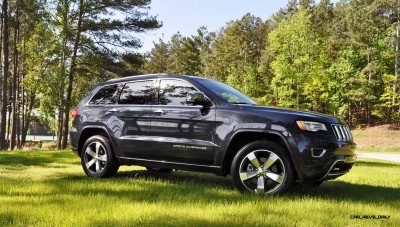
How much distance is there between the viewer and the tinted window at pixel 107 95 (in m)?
7.06

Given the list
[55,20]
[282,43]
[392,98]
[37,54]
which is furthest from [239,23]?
[55,20]

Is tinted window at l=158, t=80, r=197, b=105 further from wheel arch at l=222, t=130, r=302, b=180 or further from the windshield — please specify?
wheel arch at l=222, t=130, r=302, b=180

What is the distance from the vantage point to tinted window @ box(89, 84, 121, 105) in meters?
7.06

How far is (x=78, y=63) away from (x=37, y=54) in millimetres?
7207

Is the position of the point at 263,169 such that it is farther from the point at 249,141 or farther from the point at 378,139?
the point at 378,139

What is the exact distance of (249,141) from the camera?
5.67 meters

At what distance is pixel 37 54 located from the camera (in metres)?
28.7

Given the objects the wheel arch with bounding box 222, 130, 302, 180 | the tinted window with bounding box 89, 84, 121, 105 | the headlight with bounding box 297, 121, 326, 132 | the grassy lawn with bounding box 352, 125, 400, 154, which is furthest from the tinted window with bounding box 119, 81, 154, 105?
the grassy lawn with bounding box 352, 125, 400, 154

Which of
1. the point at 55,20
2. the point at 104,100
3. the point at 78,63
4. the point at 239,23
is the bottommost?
the point at 104,100

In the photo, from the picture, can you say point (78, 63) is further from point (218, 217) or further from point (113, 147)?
point (218, 217)

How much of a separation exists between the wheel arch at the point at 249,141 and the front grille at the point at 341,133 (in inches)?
28.1

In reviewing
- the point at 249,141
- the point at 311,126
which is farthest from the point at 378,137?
the point at 311,126

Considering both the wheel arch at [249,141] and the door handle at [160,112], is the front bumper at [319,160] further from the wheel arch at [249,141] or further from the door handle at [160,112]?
the door handle at [160,112]

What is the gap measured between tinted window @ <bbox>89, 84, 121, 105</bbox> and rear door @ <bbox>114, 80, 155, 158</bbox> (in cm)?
26
